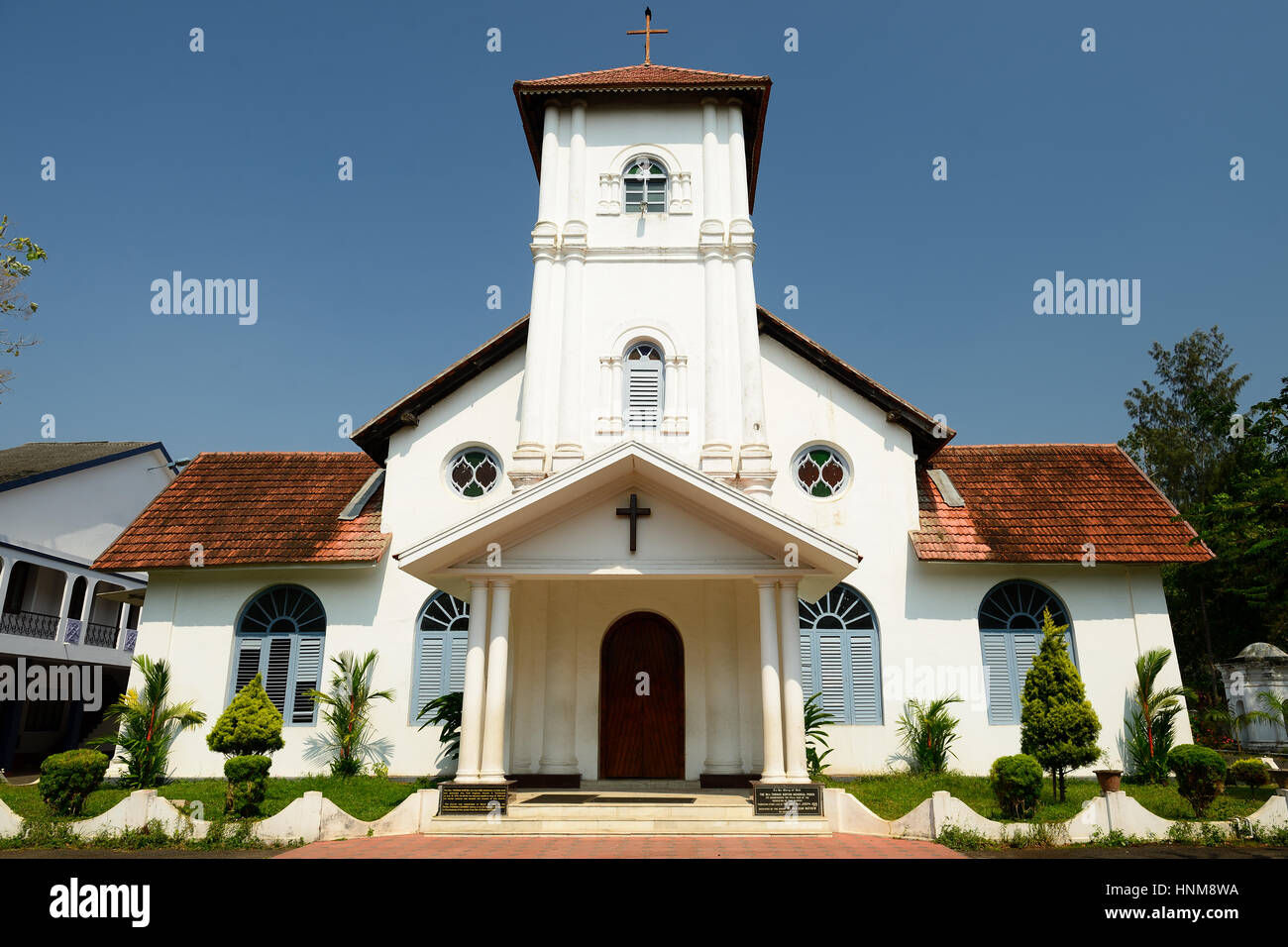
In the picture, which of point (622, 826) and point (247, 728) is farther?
point (247, 728)

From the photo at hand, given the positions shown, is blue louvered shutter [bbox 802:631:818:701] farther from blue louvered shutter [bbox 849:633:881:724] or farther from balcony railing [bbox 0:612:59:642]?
balcony railing [bbox 0:612:59:642]

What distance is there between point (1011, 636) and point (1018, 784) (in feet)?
21.9

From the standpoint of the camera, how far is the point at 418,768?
14930 mm

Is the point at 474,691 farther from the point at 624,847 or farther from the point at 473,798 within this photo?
the point at 624,847

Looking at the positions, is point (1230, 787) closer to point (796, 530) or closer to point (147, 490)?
point (796, 530)

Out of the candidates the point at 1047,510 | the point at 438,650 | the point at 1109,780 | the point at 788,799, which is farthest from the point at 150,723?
the point at 1047,510

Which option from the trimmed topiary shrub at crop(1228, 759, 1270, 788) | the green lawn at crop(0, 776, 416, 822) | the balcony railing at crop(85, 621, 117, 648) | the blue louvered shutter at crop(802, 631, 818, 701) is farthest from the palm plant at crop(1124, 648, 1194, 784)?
the balcony railing at crop(85, 621, 117, 648)

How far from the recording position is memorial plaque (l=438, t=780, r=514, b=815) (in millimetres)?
10031

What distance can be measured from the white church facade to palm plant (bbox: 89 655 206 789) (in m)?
0.32

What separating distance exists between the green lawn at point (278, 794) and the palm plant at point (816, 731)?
6.55 metres

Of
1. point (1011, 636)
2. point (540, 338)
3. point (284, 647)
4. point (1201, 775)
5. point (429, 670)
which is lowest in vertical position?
point (1201, 775)

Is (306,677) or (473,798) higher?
(306,677)

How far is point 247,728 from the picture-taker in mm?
10477
